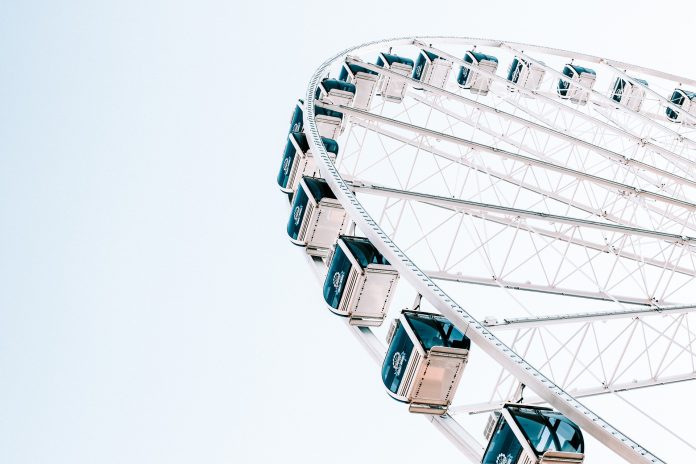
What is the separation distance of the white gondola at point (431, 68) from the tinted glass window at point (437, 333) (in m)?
15.8

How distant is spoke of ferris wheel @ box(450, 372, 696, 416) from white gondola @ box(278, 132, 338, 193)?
549cm

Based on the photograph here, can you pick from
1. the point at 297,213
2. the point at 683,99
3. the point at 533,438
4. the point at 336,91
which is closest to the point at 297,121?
the point at 336,91

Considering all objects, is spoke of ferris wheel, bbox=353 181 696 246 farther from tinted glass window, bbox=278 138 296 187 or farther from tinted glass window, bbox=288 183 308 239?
tinted glass window, bbox=278 138 296 187

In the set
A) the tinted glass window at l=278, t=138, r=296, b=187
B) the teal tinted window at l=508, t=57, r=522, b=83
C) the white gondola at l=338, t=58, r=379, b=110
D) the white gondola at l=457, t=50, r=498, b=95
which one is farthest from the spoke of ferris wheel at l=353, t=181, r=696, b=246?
the teal tinted window at l=508, t=57, r=522, b=83

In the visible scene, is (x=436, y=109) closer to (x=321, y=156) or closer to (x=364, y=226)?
(x=321, y=156)

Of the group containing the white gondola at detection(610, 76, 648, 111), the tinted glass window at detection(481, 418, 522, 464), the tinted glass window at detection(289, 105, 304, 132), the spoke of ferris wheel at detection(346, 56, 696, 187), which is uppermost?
the white gondola at detection(610, 76, 648, 111)

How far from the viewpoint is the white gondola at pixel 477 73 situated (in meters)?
28.1

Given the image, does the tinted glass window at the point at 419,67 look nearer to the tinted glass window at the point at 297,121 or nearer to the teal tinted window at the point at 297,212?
the tinted glass window at the point at 297,121

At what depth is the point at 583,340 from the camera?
47.8ft

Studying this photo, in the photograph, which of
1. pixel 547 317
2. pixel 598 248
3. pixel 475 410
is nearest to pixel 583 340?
pixel 547 317

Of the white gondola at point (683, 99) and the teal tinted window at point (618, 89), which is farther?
the teal tinted window at point (618, 89)

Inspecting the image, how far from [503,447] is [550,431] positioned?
565mm

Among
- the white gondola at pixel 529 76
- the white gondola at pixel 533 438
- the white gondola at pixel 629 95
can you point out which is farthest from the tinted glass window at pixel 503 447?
the white gondola at pixel 629 95

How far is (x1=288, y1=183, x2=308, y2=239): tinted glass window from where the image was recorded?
1467cm
